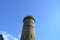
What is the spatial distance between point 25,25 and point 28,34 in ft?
9.84

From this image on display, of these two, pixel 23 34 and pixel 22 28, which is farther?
pixel 22 28

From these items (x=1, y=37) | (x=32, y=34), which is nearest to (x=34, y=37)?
(x=32, y=34)

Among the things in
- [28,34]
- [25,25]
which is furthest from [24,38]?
[25,25]

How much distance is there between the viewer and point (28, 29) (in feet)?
115

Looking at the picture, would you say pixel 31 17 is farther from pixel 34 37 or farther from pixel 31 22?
pixel 34 37

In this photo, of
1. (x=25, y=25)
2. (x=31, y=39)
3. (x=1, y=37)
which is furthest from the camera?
(x=25, y=25)

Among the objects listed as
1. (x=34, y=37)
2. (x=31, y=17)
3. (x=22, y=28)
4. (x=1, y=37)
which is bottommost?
(x=1, y=37)

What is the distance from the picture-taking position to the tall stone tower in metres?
33.9

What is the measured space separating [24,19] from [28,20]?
144cm

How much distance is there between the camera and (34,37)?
35.0 meters

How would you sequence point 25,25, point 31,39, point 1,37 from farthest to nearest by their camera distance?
point 25,25
point 31,39
point 1,37

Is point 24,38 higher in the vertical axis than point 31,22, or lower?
lower

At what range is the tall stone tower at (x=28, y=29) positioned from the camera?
3391 cm

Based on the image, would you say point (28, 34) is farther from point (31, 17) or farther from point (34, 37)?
point (31, 17)
